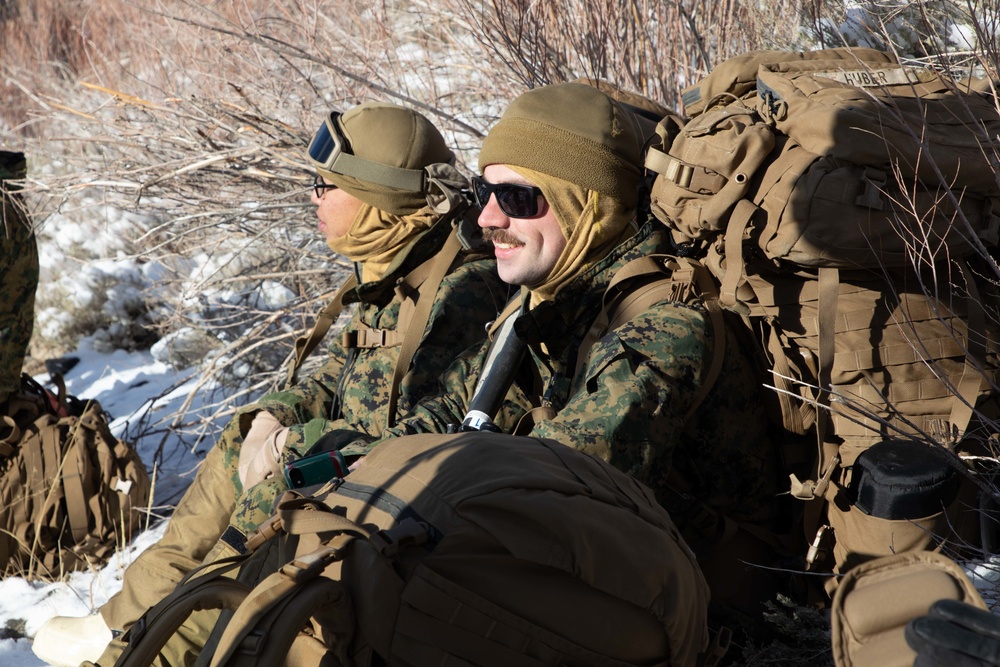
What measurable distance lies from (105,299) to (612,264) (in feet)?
23.8

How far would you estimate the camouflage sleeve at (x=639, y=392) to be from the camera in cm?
204

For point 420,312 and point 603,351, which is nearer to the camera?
point 603,351

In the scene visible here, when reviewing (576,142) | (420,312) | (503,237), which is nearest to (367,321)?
(420,312)

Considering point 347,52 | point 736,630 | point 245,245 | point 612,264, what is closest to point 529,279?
point 612,264

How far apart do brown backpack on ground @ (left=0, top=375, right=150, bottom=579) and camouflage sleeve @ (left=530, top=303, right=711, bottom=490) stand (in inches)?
107

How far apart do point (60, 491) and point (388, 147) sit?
2192mm

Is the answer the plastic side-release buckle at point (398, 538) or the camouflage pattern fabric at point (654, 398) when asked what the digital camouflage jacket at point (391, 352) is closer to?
the camouflage pattern fabric at point (654, 398)

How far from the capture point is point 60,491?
4035mm

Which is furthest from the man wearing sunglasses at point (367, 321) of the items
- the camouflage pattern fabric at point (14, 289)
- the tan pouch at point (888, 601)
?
the tan pouch at point (888, 601)

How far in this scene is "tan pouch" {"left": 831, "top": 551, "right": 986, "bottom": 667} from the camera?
1.06 metres

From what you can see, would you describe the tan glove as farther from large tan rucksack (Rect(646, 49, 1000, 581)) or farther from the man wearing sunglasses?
large tan rucksack (Rect(646, 49, 1000, 581))

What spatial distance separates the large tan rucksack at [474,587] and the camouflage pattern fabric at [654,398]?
2.36 ft

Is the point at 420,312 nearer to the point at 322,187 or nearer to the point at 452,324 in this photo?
the point at 452,324

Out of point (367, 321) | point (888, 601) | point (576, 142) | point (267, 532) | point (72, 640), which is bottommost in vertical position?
point (72, 640)
